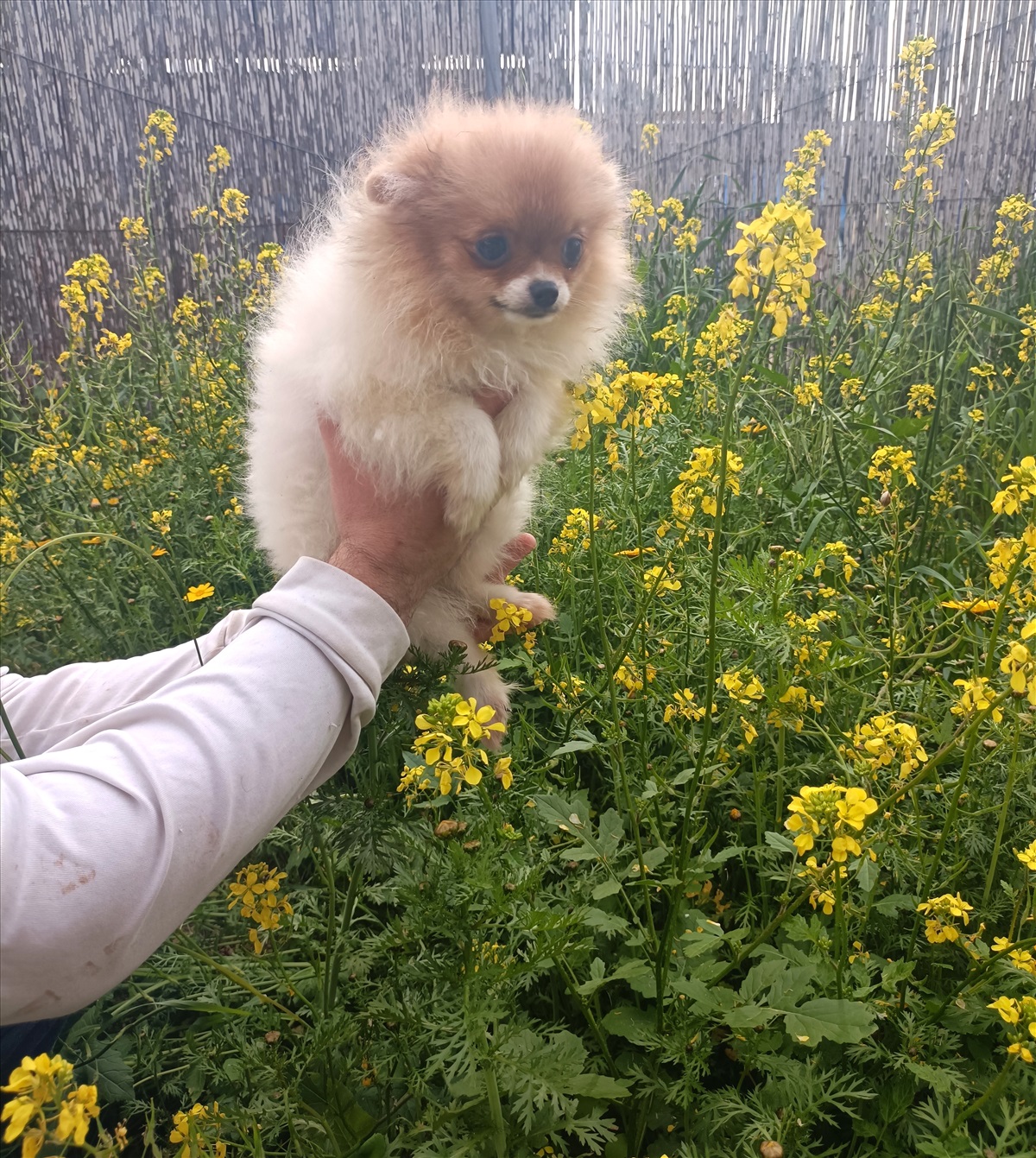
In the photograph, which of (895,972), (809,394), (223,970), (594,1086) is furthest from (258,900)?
(809,394)

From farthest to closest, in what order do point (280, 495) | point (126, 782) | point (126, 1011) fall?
point (280, 495), point (126, 1011), point (126, 782)

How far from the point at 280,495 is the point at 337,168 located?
17.2ft

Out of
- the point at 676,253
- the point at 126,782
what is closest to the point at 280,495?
the point at 126,782

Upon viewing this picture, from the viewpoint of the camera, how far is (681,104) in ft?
21.5

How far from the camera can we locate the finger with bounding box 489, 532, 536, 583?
238 cm

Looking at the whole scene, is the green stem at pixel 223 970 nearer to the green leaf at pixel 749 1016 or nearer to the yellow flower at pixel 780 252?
the green leaf at pixel 749 1016

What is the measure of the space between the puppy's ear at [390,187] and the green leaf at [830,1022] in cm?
201

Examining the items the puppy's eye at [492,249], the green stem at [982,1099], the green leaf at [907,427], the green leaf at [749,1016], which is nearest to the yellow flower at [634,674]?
the green leaf at [749,1016]

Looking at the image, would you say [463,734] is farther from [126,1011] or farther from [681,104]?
[681,104]

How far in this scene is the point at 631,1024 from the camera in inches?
58.3

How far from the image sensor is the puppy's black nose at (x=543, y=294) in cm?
200

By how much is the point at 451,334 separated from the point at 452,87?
5.11 meters

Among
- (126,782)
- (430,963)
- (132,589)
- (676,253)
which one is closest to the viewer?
(126,782)

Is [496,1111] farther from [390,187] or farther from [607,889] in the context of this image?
[390,187]
